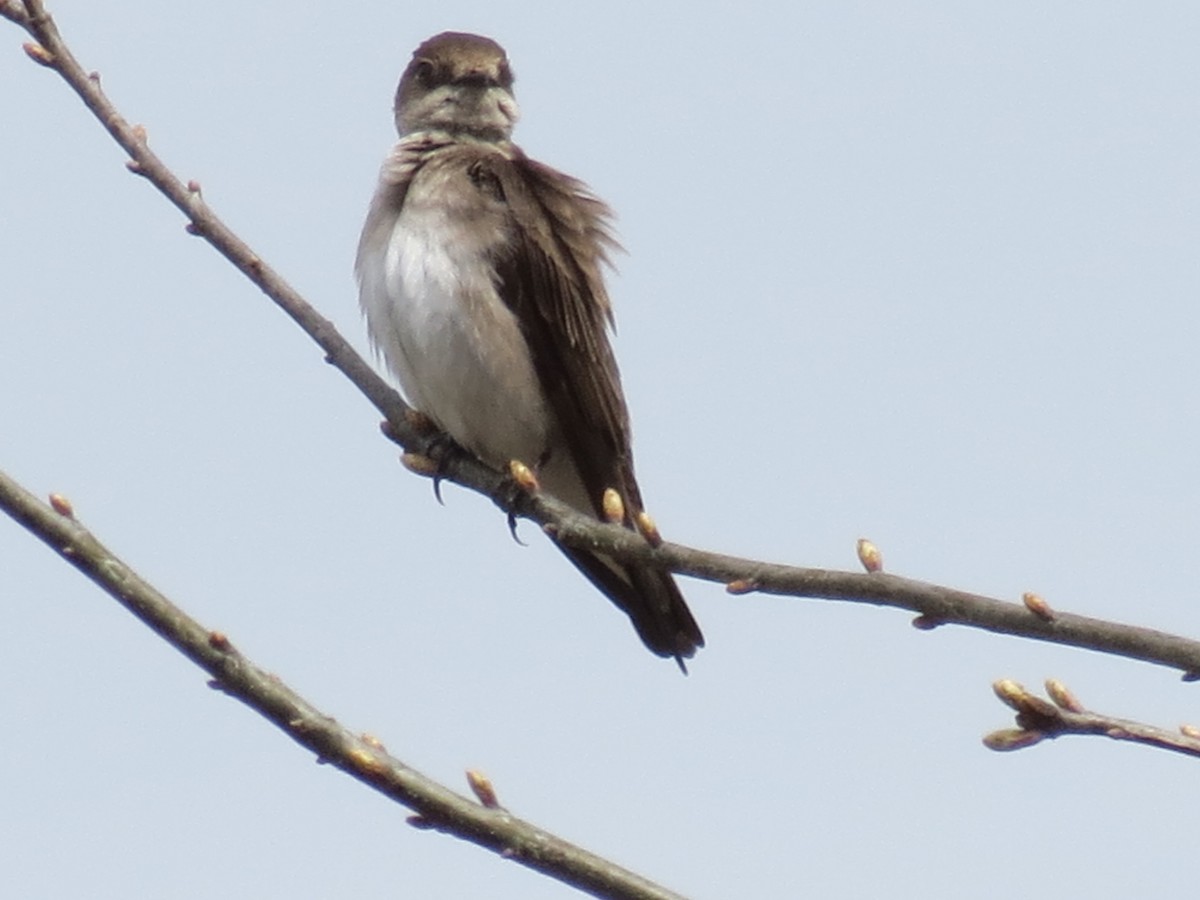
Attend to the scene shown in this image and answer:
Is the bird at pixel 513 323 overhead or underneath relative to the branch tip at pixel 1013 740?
overhead

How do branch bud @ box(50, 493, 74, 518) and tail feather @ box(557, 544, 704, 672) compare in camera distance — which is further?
tail feather @ box(557, 544, 704, 672)

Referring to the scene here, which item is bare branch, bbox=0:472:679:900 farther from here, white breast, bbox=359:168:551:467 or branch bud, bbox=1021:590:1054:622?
Answer: white breast, bbox=359:168:551:467

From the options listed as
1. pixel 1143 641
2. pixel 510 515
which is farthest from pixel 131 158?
pixel 1143 641

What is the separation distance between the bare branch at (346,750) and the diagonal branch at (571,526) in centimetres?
77

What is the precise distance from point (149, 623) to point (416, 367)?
14.1 feet

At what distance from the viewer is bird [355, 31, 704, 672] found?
314 inches

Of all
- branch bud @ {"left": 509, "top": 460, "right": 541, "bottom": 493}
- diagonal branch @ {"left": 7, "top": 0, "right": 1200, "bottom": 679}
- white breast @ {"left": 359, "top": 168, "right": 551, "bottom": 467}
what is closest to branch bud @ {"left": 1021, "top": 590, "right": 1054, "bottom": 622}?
diagonal branch @ {"left": 7, "top": 0, "right": 1200, "bottom": 679}

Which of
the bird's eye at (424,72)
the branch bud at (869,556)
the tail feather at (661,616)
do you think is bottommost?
the branch bud at (869,556)

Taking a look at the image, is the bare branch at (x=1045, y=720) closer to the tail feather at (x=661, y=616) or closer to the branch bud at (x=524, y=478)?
the branch bud at (x=524, y=478)

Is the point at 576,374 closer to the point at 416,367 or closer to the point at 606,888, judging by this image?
the point at 416,367

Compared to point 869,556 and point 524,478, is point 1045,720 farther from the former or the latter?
point 524,478

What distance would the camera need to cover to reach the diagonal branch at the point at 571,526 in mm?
3795

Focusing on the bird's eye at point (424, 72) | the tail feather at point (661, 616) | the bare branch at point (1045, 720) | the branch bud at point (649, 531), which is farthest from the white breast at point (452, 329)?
the bare branch at point (1045, 720)

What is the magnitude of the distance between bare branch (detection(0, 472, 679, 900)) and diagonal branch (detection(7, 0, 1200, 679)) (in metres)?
0.77
